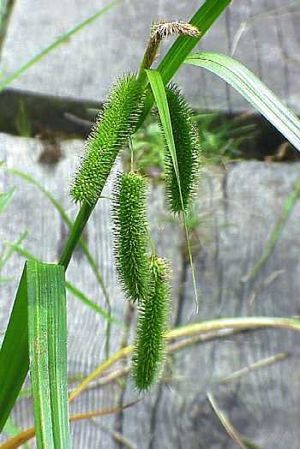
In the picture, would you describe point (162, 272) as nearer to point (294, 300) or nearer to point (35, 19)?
point (294, 300)

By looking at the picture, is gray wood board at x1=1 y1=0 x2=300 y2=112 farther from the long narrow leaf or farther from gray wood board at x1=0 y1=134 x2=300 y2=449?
the long narrow leaf

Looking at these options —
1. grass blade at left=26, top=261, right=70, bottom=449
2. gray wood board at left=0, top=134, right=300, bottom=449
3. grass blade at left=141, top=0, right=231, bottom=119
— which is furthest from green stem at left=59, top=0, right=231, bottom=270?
gray wood board at left=0, top=134, right=300, bottom=449

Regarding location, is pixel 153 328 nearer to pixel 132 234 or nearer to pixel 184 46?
pixel 132 234

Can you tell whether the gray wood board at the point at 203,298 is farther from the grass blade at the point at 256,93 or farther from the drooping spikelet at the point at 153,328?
the grass blade at the point at 256,93

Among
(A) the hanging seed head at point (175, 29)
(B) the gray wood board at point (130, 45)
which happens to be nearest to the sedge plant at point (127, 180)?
(A) the hanging seed head at point (175, 29)

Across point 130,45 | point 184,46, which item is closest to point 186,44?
point 184,46

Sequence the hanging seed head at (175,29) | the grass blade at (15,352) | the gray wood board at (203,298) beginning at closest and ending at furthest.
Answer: the hanging seed head at (175,29)
the grass blade at (15,352)
the gray wood board at (203,298)
